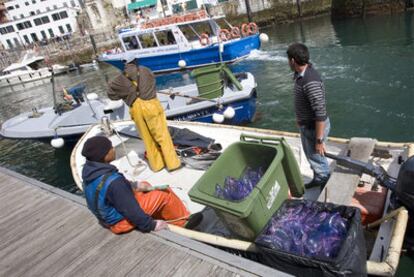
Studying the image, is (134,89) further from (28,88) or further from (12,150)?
(28,88)

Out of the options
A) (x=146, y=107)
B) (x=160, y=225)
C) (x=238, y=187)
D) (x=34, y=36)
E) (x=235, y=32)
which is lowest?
(x=160, y=225)

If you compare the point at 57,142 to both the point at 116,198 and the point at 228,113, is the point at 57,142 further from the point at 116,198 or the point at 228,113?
the point at 116,198

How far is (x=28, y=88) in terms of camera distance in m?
24.3

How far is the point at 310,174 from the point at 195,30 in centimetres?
1329

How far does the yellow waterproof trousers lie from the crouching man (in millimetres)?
1432

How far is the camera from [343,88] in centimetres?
926

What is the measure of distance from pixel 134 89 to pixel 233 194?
234 cm

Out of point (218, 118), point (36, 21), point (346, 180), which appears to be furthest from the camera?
point (36, 21)

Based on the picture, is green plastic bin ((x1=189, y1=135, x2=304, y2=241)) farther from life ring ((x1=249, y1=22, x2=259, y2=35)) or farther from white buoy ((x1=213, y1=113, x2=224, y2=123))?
life ring ((x1=249, y1=22, x2=259, y2=35))

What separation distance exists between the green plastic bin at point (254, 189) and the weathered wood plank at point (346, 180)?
299mm

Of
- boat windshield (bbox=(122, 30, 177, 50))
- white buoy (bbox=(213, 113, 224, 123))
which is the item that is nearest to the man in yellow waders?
white buoy (bbox=(213, 113, 224, 123))

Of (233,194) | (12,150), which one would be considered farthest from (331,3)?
(233,194)

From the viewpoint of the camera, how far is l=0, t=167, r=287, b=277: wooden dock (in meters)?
2.73

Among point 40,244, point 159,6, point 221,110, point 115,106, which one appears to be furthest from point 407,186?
point 159,6
